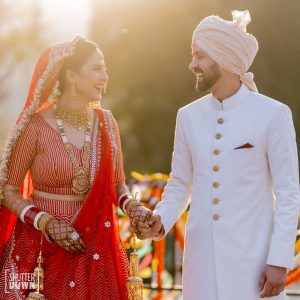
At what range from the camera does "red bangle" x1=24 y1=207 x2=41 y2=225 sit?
4.30 m

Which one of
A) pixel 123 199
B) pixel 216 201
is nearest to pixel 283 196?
pixel 216 201

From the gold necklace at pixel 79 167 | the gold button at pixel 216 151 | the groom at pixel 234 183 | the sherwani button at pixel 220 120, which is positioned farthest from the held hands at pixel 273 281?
the gold necklace at pixel 79 167

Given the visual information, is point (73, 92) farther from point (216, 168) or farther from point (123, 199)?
point (216, 168)

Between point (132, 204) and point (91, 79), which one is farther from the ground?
point (91, 79)

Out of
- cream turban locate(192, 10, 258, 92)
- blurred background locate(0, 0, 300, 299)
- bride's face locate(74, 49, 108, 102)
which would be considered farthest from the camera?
blurred background locate(0, 0, 300, 299)

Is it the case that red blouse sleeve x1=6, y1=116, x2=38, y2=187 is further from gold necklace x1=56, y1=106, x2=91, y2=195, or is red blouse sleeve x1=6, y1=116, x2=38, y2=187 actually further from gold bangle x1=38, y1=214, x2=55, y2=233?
gold bangle x1=38, y1=214, x2=55, y2=233

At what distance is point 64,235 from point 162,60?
18.7 metres

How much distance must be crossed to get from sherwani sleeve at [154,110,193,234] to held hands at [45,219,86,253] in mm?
446

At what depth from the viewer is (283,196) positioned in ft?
12.9

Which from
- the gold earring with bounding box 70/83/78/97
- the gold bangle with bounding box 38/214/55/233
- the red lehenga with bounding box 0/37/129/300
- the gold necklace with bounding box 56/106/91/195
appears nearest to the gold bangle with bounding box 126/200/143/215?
the red lehenga with bounding box 0/37/129/300

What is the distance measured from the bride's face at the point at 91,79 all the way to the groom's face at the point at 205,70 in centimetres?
57

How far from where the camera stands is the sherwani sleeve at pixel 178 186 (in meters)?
4.35

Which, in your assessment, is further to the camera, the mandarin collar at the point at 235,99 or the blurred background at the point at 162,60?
the blurred background at the point at 162,60

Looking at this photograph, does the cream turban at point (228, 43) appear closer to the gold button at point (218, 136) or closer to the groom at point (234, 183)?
the groom at point (234, 183)
